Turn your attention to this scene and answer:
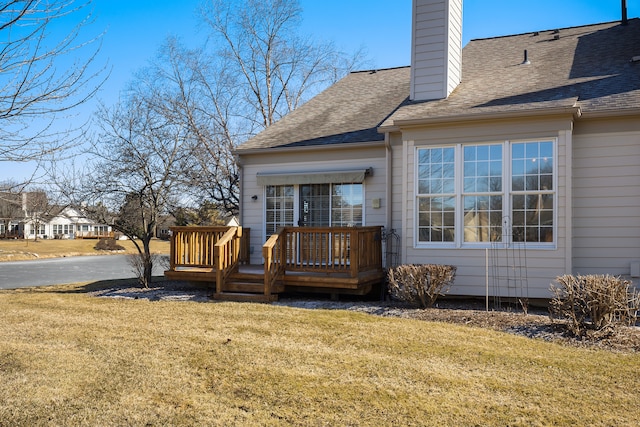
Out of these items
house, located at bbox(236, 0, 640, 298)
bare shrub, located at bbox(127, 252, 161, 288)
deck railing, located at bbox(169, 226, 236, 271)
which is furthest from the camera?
bare shrub, located at bbox(127, 252, 161, 288)

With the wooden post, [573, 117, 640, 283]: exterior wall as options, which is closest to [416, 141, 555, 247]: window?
[573, 117, 640, 283]: exterior wall

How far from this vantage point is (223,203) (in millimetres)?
17250

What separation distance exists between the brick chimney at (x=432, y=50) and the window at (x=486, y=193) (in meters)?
1.77

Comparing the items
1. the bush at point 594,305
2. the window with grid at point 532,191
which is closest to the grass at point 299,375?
the bush at point 594,305

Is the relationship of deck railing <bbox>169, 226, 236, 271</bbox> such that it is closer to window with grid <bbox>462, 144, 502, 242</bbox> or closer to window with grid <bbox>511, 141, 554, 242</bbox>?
window with grid <bbox>462, 144, 502, 242</bbox>

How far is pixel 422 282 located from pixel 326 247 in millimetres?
2092

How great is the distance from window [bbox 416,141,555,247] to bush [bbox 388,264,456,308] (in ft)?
2.90

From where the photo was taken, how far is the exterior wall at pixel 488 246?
7.93 meters

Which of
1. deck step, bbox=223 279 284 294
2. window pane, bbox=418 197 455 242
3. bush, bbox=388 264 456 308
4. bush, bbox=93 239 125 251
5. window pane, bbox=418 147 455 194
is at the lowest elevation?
bush, bbox=93 239 125 251

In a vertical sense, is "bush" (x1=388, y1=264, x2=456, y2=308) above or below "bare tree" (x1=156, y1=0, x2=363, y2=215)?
below

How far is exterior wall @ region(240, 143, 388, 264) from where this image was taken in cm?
1029

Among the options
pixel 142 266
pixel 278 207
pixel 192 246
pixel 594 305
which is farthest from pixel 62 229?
pixel 594 305

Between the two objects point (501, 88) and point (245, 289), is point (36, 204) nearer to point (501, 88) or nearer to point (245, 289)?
point (245, 289)

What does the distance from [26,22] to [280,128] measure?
8107 mm
